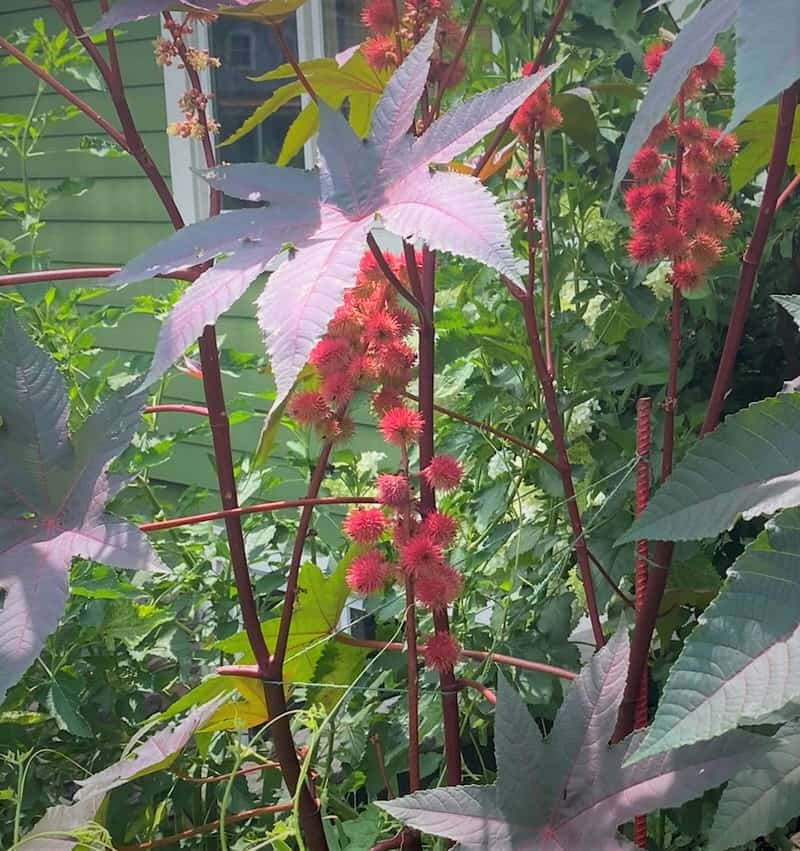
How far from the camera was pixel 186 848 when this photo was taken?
4.24 feet

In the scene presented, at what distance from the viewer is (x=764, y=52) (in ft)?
1.39

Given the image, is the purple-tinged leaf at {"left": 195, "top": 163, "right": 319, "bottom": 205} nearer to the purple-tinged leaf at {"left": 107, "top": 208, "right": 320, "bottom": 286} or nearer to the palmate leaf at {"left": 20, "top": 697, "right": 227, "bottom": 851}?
the purple-tinged leaf at {"left": 107, "top": 208, "right": 320, "bottom": 286}

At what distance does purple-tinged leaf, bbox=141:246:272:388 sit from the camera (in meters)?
0.59

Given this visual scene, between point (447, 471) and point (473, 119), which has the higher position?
point (473, 119)

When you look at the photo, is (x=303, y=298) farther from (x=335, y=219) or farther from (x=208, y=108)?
(x=208, y=108)

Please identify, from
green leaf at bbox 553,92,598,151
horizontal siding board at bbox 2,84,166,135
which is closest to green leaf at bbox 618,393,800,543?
green leaf at bbox 553,92,598,151


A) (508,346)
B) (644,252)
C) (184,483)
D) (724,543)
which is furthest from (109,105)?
(644,252)

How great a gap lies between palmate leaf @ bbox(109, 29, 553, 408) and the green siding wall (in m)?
2.94

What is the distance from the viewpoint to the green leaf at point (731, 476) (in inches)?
25.2

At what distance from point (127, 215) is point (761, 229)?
3.76 metres

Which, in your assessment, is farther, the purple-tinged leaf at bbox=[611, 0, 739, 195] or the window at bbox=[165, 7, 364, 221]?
the window at bbox=[165, 7, 364, 221]

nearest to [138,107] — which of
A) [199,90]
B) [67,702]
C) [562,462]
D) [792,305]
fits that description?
[67,702]

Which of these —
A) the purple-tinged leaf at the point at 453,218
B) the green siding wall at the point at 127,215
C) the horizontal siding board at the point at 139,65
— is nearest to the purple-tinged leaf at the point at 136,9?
the purple-tinged leaf at the point at 453,218

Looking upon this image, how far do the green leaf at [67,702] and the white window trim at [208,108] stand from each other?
7.54 ft
